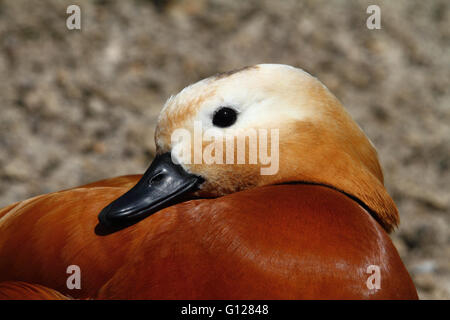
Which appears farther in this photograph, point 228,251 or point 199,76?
point 199,76

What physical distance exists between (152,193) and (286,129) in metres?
0.35

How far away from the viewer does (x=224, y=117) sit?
49.9 inches

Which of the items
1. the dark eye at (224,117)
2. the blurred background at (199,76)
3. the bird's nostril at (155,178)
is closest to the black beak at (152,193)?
the bird's nostril at (155,178)

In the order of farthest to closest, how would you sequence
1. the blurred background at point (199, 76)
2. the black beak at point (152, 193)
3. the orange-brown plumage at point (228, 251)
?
1. the blurred background at point (199, 76)
2. the black beak at point (152, 193)
3. the orange-brown plumage at point (228, 251)

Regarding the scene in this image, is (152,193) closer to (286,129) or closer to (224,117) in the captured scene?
(224,117)

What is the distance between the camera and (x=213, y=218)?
1149mm

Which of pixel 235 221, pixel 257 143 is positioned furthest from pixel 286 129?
pixel 235 221

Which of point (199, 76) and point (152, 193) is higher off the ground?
point (199, 76)

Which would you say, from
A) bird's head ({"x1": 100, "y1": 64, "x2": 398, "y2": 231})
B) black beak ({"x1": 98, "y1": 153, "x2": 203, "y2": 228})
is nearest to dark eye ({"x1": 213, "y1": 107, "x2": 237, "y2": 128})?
bird's head ({"x1": 100, "y1": 64, "x2": 398, "y2": 231})

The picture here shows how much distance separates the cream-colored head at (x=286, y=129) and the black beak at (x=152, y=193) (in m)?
0.03

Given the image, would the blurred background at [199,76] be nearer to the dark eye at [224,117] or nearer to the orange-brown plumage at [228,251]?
the orange-brown plumage at [228,251]

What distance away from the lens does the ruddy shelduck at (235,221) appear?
108 cm

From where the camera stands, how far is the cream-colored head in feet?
4.11

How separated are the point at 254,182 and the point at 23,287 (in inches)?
22.7
